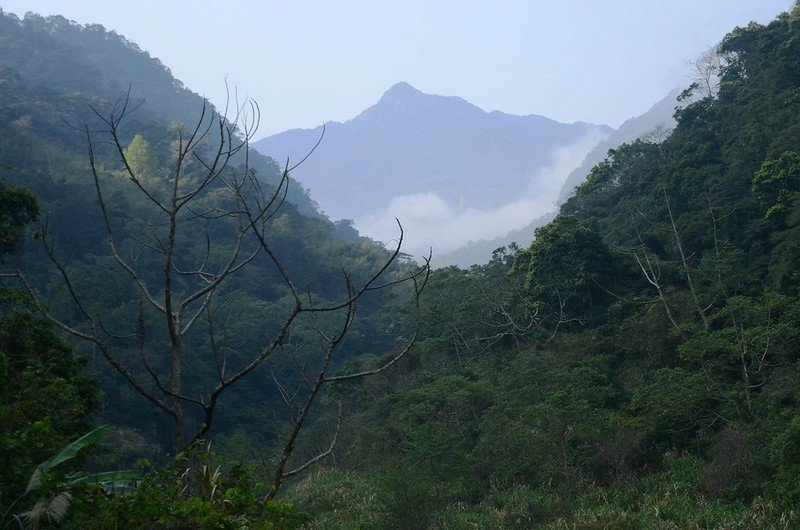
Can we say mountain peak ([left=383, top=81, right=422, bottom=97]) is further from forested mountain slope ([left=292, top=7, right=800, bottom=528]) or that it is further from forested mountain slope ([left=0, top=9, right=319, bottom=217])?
forested mountain slope ([left=292, top=7, right=800, bottom=528])

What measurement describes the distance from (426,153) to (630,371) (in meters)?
149

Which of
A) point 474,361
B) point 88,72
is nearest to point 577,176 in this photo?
point 88,72

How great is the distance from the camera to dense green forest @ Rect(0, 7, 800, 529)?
371 cm

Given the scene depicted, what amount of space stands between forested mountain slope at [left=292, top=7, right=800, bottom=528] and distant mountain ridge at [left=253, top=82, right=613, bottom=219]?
118m

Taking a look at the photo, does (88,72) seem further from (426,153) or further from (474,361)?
(426,153)

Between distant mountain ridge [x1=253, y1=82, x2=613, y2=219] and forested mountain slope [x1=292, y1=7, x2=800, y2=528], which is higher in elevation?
distant mountain ridge [x1=253, y1=82, x2=613, y2=219]

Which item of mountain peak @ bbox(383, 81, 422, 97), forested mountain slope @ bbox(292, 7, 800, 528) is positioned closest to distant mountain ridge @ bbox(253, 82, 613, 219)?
mountain peak @ bbox(383, 81, 422, 97)

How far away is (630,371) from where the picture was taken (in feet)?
60.6

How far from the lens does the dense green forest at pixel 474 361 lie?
3.71 metres

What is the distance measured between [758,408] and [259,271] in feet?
95.5

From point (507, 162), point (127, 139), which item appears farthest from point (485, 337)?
point (507, 162)

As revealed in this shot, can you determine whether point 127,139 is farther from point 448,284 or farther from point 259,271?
point 448,284

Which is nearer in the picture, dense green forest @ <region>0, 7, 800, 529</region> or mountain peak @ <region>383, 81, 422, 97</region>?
dense green forest @ <region>0, 7, 800, 529</region>

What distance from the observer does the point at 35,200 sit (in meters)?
9.61
